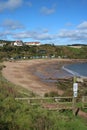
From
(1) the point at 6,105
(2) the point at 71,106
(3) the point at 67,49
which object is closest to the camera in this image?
(1) the point at 6,105

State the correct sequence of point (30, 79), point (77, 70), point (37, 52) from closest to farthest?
point (30, 79)
point (77, 70)
point (37, 52)

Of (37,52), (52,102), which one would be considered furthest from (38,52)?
(52,102)

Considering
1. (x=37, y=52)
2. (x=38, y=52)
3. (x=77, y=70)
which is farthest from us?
(x=38, y=52)

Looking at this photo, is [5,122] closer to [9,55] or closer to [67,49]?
[9,55]

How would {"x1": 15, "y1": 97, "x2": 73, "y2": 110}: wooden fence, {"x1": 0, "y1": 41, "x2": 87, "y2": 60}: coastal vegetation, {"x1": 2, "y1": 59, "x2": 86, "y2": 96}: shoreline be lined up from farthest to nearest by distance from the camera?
1. {"x1": 0, "y1": 41, "x2": 87, "y2": 60}: coastal vegetation
2. {"x1": 2, "y1": 59, "x2": 86, "y2": 96}: shoreline
3. {"x1": 15, "y1": 97, "x2": 73, "y2": 110}: wooden fence

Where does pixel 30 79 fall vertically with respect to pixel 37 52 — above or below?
below

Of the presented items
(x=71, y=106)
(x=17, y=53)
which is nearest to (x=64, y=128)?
(x=71, y=106)

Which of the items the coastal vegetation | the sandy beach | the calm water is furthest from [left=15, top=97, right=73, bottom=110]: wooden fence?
the coastal vegetation

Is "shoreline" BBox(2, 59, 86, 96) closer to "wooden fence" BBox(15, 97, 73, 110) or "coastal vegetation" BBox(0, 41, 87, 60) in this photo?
"wooden fence" BBox(15, 97, 73, 110)

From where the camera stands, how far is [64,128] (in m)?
12.7

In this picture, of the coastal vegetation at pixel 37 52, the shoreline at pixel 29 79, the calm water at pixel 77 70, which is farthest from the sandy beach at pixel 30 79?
the coastal vegetation at pixel 37 52

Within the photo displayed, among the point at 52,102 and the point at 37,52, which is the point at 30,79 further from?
the point at 37,52

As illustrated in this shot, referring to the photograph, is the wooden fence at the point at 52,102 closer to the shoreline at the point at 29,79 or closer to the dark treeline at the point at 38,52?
the shoreline at the point at 29,79

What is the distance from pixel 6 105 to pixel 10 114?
1.09 meters
